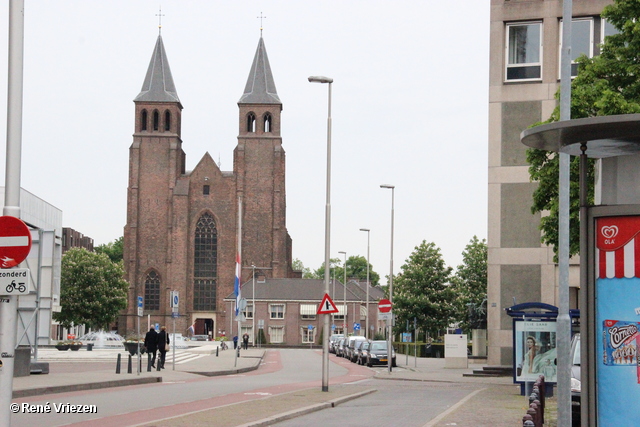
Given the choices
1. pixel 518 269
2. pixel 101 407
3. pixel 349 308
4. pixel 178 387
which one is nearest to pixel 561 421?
pixel 101 407

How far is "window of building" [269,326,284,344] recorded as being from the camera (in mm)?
101750

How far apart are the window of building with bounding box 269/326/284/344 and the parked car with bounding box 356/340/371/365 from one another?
5059cm

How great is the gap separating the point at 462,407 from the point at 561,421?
7114 mm

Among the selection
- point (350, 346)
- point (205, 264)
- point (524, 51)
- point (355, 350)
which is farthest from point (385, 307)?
point (205, 264)

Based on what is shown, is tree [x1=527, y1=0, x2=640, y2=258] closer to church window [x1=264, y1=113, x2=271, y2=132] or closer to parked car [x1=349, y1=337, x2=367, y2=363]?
parked car [x1=349, y1=337, x2=367, y2=363]

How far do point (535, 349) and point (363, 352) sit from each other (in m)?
28.4

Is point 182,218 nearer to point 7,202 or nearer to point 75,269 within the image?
point 75,269

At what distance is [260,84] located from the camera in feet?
353

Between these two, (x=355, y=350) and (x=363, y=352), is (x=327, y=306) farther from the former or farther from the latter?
(x=355, y=350)

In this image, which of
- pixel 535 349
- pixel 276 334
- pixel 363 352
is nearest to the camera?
pixel 535 349

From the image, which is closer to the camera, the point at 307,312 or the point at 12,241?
the point at 12,241

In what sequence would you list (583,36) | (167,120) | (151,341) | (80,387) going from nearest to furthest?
1. (80,387)
2. (151,341)
3. (583,36)
4. (167,120)

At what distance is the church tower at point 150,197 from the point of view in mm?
103812

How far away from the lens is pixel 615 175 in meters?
9.73
